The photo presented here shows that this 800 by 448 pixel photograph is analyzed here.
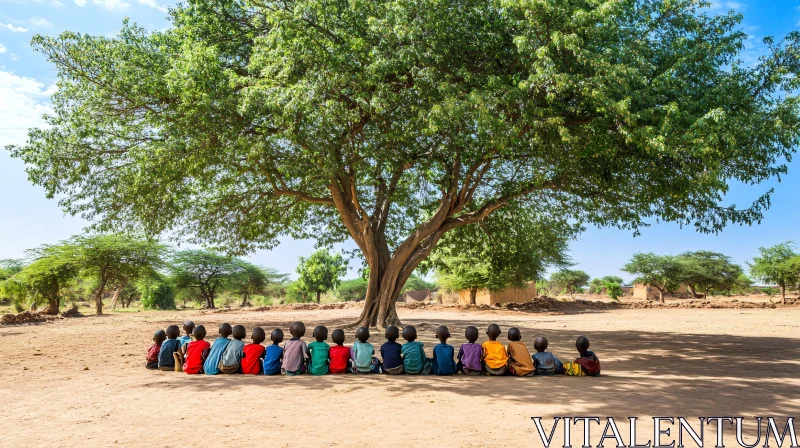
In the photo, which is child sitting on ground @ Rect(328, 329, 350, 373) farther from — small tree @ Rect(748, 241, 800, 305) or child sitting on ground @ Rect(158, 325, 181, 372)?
small tree @ Rect(748, 241, 800, 305)

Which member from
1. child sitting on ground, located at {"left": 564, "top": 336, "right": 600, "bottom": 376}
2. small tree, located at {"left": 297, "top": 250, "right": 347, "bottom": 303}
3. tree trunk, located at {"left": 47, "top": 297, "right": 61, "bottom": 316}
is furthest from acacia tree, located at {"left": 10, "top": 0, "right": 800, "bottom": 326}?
small tree, located at {"left": 297, "top": 250, "right": 347, "bottom": 303}

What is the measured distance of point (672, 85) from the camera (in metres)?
10.7

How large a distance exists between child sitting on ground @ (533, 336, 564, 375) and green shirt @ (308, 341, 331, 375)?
3.23 m

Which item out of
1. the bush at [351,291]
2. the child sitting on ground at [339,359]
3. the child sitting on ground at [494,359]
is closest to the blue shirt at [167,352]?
the child sitting on ground at [339,359]

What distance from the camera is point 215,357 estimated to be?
A: 28.0 ft

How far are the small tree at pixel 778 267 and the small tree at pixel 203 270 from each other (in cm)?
4164

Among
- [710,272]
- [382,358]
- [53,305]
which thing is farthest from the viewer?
[710,272]

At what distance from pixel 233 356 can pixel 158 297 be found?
39.2 m

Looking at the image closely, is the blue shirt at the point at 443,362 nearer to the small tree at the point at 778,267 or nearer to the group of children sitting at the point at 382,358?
the group of children sitting at the point at 382,358

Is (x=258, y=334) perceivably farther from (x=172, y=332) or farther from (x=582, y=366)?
(x=582, y=366)

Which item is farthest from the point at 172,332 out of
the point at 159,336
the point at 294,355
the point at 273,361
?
the point at 294,355

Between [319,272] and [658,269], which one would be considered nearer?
[658,269]

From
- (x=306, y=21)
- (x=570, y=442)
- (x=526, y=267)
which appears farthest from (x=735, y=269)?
(x=570, y=442)

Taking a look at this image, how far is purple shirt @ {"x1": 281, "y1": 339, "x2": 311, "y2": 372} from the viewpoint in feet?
27.3
